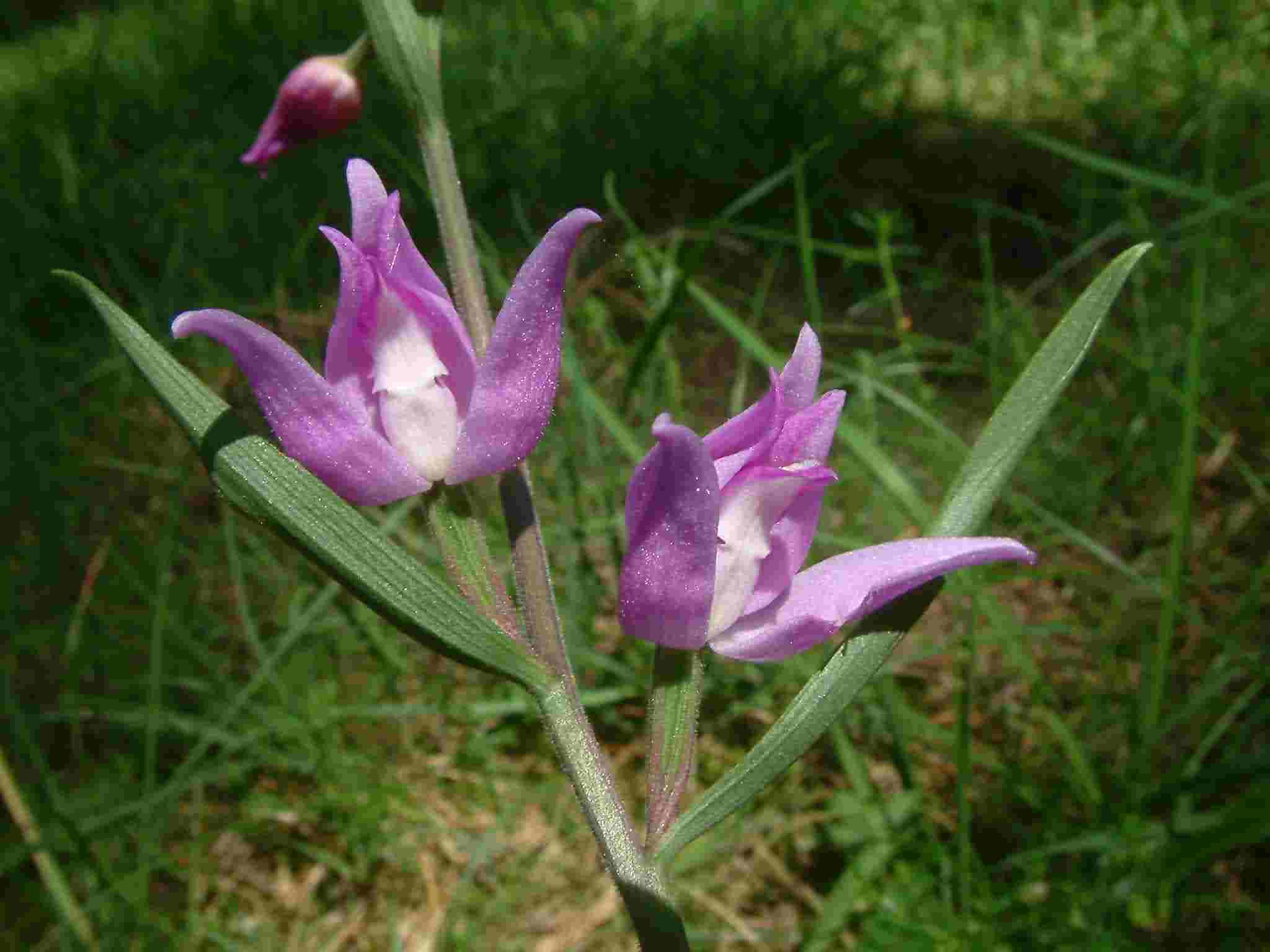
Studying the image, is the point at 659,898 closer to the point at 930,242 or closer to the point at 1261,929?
the point at 1261,929

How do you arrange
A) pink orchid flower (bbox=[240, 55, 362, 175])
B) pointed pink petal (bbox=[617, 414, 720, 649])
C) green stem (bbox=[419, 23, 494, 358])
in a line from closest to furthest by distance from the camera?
pointed pink petal (bbox=[617, 414, 720, 649]) → green stem (bbox=[419, 23, 494, 358]) → pink orchid flower (bbox=[240, 55, 362, 175])

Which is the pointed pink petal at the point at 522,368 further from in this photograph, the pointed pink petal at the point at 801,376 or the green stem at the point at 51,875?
the green stem at the point at 51,875

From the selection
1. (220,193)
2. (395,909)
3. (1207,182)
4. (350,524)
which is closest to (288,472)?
(350,524)

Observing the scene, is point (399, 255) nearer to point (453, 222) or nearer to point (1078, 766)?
point (453, 222)

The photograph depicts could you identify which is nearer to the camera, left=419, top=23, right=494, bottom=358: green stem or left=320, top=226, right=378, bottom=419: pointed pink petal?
left=320, top=226, right=378, bottom=419: pointed pink petal

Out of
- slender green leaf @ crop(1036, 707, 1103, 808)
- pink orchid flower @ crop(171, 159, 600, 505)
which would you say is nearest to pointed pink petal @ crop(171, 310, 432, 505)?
pink orchid flower @ crop(171, 159, 600, 505)

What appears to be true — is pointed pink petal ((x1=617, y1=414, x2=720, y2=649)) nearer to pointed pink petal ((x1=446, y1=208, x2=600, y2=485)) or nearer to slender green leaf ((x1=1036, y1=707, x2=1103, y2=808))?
pointed pink petal ((x1=446, y1=208, x2=600, y2=485))
